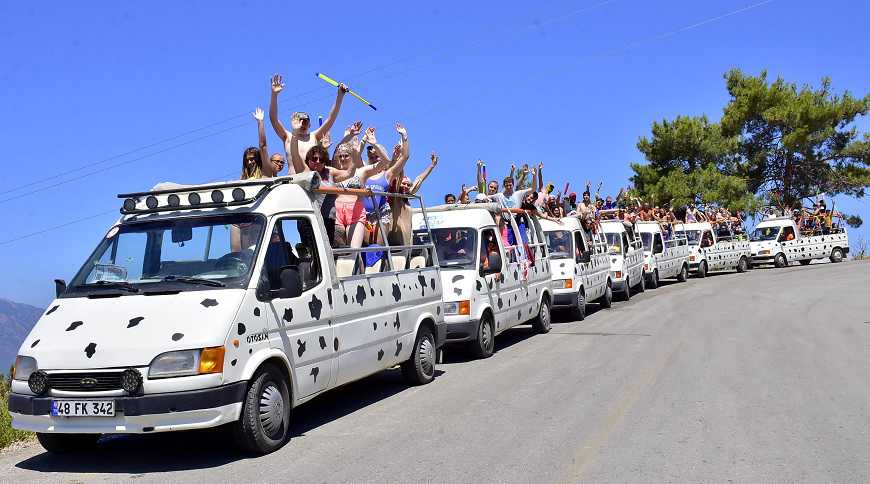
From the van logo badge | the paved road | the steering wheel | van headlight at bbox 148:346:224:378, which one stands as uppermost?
the steering wheel

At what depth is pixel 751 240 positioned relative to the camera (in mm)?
36969

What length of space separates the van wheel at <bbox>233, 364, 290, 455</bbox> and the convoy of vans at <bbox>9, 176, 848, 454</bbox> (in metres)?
0.01

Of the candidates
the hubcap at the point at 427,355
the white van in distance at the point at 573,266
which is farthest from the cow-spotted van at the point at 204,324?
the white van in distance at the point at 573,266

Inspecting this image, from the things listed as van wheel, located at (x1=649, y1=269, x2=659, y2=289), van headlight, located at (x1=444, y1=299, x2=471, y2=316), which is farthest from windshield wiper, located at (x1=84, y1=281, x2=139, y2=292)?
van wheel, located at (x1=649, y1=269, x2=659, y2=289)

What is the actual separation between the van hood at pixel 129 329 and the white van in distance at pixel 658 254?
20.3 meters

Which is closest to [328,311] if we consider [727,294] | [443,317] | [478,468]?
[478,468]

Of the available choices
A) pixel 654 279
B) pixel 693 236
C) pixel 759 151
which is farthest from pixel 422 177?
pixel 759 151

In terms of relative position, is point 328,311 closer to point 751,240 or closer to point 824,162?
point 751,240

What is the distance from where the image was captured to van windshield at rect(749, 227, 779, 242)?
36781mm

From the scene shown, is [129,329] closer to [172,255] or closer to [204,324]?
[204,324]

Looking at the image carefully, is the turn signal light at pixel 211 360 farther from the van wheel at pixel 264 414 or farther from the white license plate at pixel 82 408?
the white license plate at pixel 82 408

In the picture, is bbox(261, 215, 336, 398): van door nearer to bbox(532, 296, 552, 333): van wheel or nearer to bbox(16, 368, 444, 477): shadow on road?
bbox(16, 368, 444, 477): shadow on road

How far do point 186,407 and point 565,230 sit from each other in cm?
1287

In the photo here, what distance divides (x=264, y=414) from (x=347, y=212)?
2.98 m
